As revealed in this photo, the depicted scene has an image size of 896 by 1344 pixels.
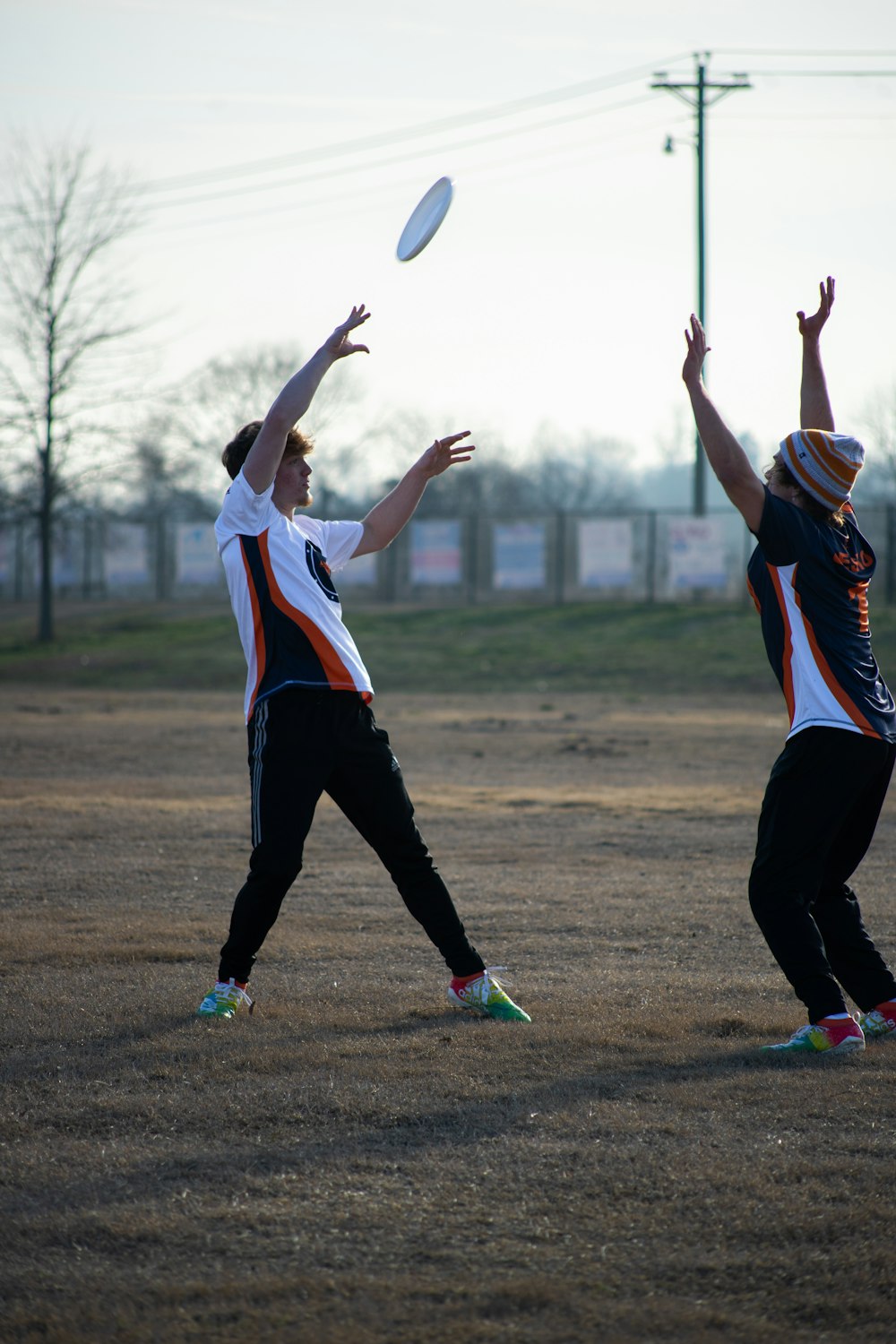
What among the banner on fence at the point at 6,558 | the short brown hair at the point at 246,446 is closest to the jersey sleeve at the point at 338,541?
the short brown hair at the point at 246,446

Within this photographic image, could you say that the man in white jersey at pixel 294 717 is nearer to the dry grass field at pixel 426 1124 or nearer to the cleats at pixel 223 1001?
the cleats at pixel 223 1001

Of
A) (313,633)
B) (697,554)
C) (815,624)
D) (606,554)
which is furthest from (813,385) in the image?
(606,554)

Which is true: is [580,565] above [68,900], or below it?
above

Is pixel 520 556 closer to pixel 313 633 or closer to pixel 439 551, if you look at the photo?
pixel 439 551

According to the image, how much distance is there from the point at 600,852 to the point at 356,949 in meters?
3.21

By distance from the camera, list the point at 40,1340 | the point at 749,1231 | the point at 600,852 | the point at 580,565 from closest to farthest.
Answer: the point at 40,1340 < the point at 749,1231 < the point at 600,852 < the point at 580,565

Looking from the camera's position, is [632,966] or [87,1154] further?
[632,966]

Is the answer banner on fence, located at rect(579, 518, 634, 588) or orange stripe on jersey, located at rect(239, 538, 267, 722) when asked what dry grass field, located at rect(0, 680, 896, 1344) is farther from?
banner on fence, located at rect(579, 518, 634, 588)

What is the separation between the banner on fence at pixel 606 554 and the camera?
35188 mm

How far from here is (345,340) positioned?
15.7 feet

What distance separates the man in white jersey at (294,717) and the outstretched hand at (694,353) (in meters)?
1.15

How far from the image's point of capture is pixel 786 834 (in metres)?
4.41

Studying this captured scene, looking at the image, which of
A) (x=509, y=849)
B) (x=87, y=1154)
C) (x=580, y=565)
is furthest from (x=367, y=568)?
(x=87, y=1154)

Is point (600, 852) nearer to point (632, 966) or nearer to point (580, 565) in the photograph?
point (632, 966)
